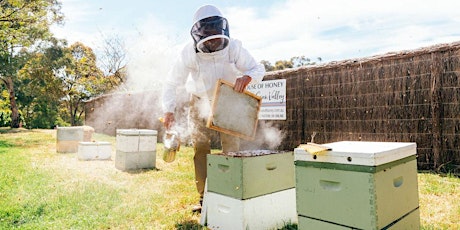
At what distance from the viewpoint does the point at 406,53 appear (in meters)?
4.30

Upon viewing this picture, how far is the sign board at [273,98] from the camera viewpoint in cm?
609

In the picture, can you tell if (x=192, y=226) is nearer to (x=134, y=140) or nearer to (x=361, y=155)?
(x=361, y=155)

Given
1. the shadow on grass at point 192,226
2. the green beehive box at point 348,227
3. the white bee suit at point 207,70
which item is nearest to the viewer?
the green beehive box at point 348,227

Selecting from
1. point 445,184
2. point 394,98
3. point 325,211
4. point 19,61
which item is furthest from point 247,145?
point 19,61

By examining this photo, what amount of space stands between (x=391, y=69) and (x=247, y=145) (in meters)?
3.13

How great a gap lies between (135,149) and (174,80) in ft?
8.23

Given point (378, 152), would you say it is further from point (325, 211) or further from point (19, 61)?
point (19, 61)

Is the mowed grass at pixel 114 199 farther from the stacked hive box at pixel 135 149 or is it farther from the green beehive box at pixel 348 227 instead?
the green beehive box at pixel 348 227

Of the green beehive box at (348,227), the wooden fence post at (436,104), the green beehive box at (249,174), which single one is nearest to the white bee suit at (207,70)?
the green beehive box at (249,174)

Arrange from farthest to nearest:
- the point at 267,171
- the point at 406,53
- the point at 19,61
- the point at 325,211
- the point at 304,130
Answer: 1. the point at 19,61
2. the point at 304,130
3. the point at 406,53
4. the point at 267,171
5. the point at 325,211

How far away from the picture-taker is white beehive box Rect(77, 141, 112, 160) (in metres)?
6.04

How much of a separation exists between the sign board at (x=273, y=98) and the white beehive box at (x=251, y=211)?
3.81 m

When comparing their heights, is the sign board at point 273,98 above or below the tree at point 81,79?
below

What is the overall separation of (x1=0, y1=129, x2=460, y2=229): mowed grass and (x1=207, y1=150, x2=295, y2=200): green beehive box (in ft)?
1.18
